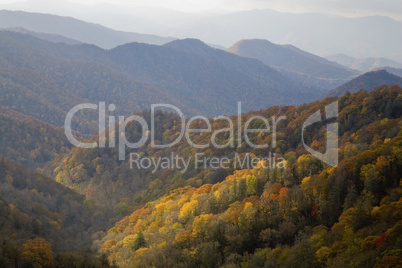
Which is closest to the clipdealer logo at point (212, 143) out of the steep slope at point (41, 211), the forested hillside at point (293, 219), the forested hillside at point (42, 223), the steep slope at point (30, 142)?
the forested hillside at point (293, 219)

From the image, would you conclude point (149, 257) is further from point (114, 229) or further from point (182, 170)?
point (182, 170)

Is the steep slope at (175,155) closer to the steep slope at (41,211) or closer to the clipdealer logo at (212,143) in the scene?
the clipdealer logo at (212,143)

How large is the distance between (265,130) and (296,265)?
68.0 meters

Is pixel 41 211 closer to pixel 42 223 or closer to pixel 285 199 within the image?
pixel 42 223

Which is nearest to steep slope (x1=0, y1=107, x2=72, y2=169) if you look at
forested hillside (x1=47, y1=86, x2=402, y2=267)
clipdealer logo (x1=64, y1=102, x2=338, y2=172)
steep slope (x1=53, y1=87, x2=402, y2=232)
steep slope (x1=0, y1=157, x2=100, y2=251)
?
steep slope (x1=53, y1=87, x2=402, y2=232)

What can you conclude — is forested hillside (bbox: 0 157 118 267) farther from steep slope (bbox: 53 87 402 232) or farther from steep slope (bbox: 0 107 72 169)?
steep slope (bbox: 0 107 72 169)

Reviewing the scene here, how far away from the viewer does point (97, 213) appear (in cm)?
9612

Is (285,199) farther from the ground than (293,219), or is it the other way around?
(285,199)

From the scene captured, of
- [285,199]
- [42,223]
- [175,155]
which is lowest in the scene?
[42,223]

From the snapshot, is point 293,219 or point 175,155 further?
point 175,155

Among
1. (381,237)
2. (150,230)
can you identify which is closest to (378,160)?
(381,237)

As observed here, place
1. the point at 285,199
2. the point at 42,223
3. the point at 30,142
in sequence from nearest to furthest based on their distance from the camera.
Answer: the point at 285,199
the point at 42,223
the point at 30,142

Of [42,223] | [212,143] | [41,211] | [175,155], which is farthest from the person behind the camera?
[175,155]

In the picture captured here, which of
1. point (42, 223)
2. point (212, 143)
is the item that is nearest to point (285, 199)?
point (42, 223)
